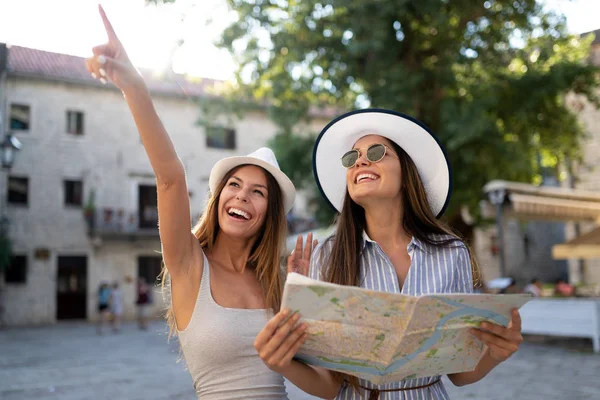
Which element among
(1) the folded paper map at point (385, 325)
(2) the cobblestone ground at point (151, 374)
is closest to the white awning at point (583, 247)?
(2) the cobblestone ground at point (151, 374)

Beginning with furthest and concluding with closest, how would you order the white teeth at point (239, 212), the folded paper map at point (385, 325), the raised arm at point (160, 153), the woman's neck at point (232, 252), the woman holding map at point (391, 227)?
the woman's neck at point (232, 252) → the white teeth at point (239, 212) → the woman holding map at point (391, 227) → the raised arm at point (160, 153) → the folded paper map at point (385, 325)

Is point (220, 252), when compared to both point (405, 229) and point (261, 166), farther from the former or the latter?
point (405, 229)

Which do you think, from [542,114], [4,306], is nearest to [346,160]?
[542,114]

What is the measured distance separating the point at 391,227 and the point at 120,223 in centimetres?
2469

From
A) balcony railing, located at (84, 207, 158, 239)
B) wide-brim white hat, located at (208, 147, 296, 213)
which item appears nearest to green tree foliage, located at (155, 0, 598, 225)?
wide-brim white hat, located at (208, 147, 296, 213)

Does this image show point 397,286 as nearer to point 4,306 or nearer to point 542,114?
point 542,114

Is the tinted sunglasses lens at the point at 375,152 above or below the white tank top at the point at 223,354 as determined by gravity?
above

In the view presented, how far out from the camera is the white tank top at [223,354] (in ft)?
7.24

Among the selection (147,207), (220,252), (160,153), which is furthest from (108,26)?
(147,207)

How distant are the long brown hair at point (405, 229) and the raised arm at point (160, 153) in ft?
1.86

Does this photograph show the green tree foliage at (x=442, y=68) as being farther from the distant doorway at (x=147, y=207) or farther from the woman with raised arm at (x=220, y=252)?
the distant doorway at (x=147, y=207)

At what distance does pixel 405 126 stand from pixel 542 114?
1340 cm

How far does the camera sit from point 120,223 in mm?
25500

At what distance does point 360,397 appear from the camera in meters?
1.94
